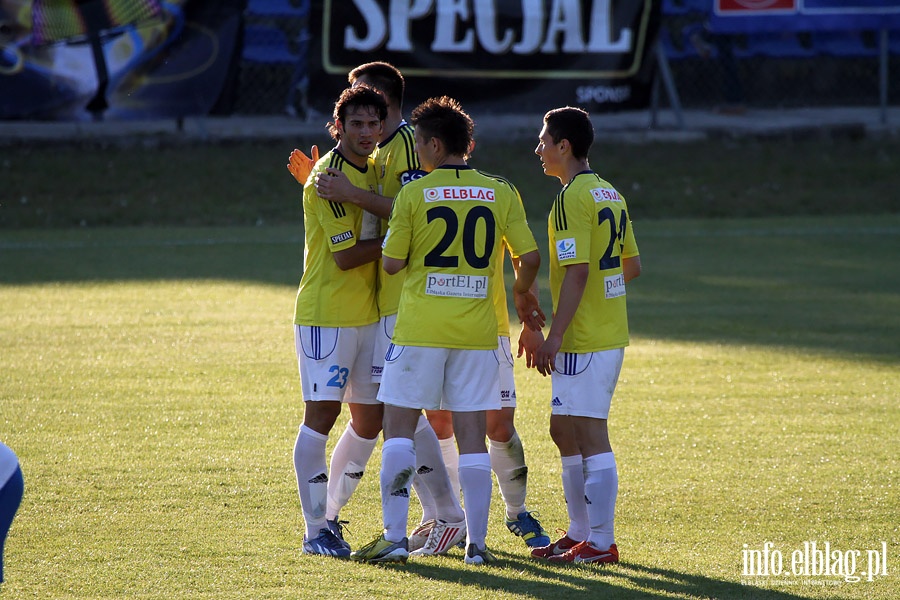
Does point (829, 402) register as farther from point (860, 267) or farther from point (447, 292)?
point (860, 267)

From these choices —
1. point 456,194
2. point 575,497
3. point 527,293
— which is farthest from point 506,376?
point 456,194

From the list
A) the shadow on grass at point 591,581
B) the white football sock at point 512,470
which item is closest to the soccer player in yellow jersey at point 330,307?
the shadow on grass at point 591,581

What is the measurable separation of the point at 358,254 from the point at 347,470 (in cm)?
89

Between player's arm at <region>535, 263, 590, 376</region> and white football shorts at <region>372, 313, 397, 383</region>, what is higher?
player's arm at <region>535, 263, 590, 376</region>

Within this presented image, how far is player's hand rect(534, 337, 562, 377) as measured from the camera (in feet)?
14.0

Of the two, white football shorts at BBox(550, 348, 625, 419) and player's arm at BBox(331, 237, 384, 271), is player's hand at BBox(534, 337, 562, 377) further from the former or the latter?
player's arm at BBox(331, 237, 384, 271)

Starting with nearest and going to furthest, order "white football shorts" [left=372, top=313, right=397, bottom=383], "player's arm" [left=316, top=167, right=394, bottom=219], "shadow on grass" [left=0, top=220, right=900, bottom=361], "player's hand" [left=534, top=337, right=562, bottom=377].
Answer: "player's hand" [left=534, top=337, right=562, bottom=377], "player's arm" [left=316, top=167, right=394, bottom=219], "white football shorts" [left=372, top=313, right=397, bottom=383], "shadow on grass" [left=0, top=220, right=900, bottom=361]

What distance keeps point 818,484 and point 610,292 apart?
1520 mm

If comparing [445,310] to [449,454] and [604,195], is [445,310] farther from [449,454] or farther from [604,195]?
[449,454]

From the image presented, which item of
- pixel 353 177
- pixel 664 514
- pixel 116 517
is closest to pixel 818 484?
pixel 664 514

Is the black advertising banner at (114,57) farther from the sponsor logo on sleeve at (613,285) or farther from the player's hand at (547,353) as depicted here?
the player's hand at (547,353)

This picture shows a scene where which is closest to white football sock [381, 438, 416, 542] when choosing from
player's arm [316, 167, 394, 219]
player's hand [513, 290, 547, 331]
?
player's hand [513, 290, 547, 331]

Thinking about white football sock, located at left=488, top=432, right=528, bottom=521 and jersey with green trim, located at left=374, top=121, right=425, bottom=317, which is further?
white football sock, located at left=488, top=432, right=528, bottom=521

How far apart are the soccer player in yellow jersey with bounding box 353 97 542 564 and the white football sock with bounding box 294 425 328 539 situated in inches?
10.4
